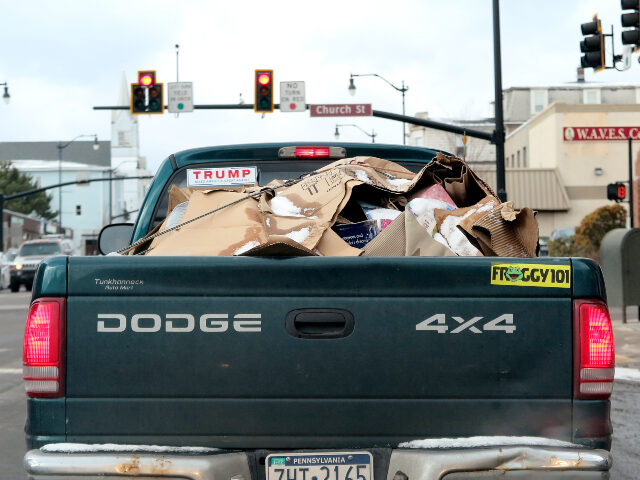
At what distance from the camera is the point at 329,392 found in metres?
3.26

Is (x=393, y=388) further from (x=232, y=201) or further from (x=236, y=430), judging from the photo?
(x=232, y=201)

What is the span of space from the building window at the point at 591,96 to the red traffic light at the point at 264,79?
5896 cm

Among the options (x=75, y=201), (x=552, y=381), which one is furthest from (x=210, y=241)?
→ (x=75, y=201)

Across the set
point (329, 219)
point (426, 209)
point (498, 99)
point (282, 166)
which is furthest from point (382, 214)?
point (498, 99)

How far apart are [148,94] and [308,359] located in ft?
79.9

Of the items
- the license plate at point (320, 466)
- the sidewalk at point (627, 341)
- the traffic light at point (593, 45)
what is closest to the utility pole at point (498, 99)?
the traffic light at point (593, 45)

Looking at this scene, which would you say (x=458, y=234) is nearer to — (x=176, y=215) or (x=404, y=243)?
(x=404, y=243)

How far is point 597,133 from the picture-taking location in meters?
57.2

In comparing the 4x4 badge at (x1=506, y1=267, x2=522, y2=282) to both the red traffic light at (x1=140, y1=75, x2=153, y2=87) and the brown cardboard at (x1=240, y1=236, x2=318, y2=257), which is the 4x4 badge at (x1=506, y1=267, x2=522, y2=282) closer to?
the brown cardboard at (x1=240, y1=236, x2=318, y2=257)

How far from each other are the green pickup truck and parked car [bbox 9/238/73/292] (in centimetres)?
3376

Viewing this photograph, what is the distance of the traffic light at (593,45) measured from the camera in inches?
701

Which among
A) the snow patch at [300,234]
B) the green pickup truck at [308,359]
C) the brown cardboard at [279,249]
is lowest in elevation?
the green pickup truck at [308,359]

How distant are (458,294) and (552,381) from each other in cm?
48

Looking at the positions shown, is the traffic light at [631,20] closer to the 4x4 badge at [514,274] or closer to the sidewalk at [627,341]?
the sidewalk at [627,341]
